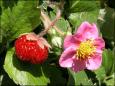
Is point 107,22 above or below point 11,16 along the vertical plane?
below

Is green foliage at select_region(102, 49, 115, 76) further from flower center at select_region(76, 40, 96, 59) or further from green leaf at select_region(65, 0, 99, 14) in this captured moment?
flower center at select_region(76, 40, 96, 59)

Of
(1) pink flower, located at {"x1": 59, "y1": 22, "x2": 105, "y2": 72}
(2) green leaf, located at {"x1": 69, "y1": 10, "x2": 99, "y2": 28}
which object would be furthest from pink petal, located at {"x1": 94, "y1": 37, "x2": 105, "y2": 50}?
(2) green leaf, located at {"x1": 69, "y1": 10, "x2": 99, "y2": 28}

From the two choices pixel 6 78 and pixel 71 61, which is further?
pixel 6 78

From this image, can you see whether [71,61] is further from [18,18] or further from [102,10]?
[102,10]

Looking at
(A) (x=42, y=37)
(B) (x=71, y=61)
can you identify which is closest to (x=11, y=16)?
(A) (x=42, y=37)

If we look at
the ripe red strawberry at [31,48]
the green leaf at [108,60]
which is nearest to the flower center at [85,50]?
the ripe red strawberry at [31,48]

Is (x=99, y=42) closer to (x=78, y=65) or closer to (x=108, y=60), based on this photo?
(x=78, y=65)

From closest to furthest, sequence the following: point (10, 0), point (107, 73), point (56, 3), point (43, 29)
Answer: point (10, 0) → point (43, 29) → point (56, 3) → point (107, 73)
